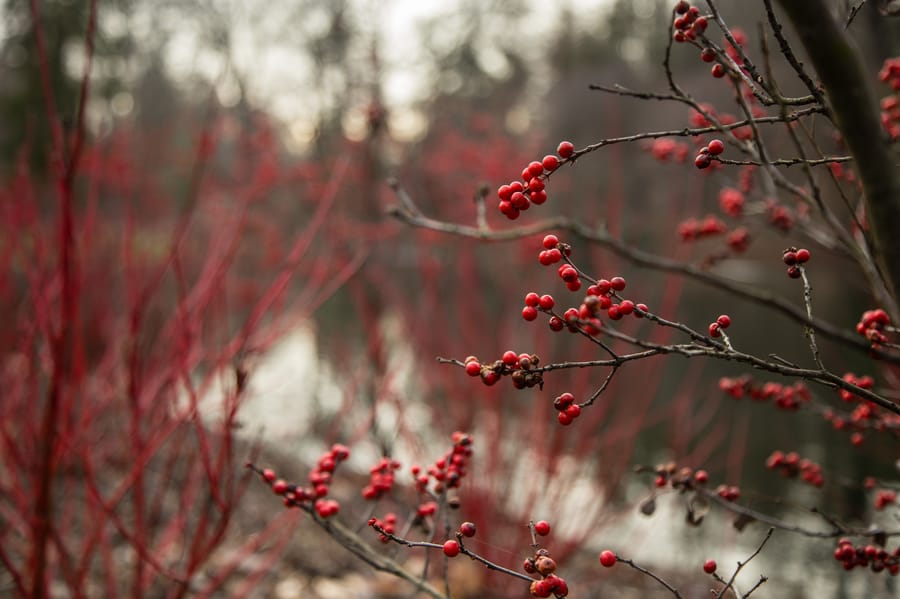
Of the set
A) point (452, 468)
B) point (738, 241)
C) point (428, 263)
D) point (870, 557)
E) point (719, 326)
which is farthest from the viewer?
point (428, 263)

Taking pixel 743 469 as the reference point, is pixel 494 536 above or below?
above

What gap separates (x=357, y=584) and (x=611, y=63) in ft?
51.0

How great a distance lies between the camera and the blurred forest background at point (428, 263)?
9.32 ft

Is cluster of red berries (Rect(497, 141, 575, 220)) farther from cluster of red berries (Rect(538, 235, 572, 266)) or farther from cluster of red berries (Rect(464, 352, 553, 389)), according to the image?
cluster of red berries (Rect(464, 352, 553, 389))

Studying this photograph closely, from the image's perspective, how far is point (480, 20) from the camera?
8.59 m

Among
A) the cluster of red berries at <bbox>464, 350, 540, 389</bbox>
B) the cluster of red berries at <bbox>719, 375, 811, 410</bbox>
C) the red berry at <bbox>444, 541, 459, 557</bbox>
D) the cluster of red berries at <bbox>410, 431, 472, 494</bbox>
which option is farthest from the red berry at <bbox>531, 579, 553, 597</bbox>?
the cluster of red berries at <bbox>719, 375, 811, 410</bbox>

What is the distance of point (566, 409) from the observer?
0.84m

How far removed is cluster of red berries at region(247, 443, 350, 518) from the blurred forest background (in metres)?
0.10

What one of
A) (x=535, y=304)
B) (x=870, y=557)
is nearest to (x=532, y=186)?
(x=535, y=304)

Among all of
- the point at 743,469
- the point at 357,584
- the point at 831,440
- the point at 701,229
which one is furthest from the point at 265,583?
the point at 831,440

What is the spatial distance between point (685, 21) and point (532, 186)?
0.27 m

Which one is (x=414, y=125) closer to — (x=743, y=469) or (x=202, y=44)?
(x=202, y=44)

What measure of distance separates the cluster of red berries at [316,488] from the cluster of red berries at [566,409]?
0.49 metres

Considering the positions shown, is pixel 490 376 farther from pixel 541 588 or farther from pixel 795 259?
pixel 795 259
